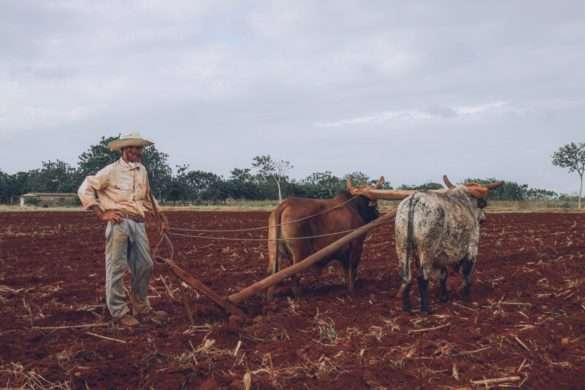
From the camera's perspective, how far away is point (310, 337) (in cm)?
552

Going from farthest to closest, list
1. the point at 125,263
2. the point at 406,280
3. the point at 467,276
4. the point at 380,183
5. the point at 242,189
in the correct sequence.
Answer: the point at 242,189
the point at 380,183
the point at 467,276
the point at 406,280
the point at 125,263

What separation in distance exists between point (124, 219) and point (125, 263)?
19.9 inches

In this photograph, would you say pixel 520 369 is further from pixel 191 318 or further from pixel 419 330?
pixel 191 318

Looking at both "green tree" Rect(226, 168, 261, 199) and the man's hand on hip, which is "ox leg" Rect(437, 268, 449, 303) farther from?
"green tree" Rect(226, 168, 261, 199)

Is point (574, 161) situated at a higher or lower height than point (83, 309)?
higher

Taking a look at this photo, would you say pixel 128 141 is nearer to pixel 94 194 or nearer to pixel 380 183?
pixel 94 194

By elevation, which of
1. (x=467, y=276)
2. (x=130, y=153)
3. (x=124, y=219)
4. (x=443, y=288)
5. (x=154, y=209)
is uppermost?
(x=130, y=153)

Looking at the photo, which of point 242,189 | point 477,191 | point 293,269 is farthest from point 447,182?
point 242,189

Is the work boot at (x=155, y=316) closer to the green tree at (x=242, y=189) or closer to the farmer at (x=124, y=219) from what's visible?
the farmer at (x=124, y=219)

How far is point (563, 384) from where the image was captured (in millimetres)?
4105

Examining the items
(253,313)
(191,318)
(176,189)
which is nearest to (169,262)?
(191,318)

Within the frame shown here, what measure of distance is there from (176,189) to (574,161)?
47767mm

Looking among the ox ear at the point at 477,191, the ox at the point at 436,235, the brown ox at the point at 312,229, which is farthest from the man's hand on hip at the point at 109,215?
the ox ear at the point at 477,191

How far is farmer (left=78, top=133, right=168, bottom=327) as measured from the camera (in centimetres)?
615
